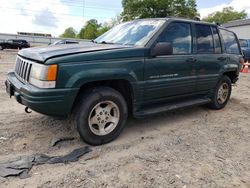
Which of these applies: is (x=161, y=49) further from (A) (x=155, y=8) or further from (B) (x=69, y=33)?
(B) (x=69, y=33)

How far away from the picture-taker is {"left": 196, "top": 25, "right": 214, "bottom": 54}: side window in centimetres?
508

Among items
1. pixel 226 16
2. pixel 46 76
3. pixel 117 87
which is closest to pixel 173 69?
pixel 117 87

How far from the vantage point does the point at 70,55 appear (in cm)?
344

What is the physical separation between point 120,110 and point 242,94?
17.7ft

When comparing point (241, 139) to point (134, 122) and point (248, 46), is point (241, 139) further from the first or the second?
point (248, 46)

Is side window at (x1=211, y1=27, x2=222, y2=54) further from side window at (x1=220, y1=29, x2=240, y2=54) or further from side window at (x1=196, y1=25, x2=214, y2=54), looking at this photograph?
side window at (x1=220, y1=29, x2=240, y2=54)

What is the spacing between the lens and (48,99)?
332 centimetres

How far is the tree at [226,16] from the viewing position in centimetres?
7200

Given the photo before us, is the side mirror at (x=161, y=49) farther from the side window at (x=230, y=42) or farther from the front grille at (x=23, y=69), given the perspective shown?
the side window at (x=230, y=42)

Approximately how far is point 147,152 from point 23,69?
6.98 feet

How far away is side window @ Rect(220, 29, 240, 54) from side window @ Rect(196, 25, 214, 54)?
618 millimetres

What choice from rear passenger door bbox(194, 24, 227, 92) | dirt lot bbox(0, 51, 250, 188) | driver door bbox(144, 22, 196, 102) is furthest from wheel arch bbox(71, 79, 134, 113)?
rear passenger door bbox(194, 24, 227, 92)

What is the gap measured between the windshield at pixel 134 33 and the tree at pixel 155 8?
40750 millimetres

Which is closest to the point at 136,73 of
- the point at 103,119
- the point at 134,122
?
the point at 103,119
